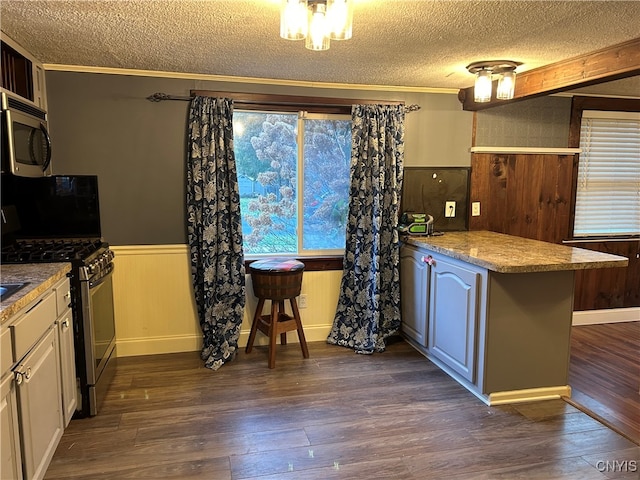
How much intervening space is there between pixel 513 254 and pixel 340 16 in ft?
5.80

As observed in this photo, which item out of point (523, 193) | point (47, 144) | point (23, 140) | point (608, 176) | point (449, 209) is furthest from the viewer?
point (608, 176)

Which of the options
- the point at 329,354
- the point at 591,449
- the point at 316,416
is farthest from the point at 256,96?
the point at 591,449

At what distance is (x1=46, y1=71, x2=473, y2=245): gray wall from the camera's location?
328 cm

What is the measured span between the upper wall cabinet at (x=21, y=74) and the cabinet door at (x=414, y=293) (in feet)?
9.10

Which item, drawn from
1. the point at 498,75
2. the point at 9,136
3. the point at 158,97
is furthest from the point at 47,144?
the point at 498,75

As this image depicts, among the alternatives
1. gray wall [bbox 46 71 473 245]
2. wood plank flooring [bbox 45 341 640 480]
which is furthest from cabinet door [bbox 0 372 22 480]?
gray wall [bbox 46 71 473 245]

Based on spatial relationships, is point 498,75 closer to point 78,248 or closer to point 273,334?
point 273,334

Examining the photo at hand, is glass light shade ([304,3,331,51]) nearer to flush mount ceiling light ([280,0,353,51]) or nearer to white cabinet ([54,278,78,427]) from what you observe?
flush mount ceiling light ([280,0,353,51])

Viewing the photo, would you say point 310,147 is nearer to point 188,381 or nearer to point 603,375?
point 188,381

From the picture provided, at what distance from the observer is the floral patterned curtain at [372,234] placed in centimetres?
366

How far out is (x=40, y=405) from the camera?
2.00m

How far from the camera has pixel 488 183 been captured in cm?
407

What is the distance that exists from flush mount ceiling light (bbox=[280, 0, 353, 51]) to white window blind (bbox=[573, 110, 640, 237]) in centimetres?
328

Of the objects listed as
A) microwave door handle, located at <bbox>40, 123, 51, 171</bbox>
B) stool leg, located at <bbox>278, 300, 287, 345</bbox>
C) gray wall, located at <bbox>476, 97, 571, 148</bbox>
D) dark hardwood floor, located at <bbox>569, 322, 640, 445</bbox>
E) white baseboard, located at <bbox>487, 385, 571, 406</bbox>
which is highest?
gray wall, located at <bbox>476, 97, 571, 148</bbox>
